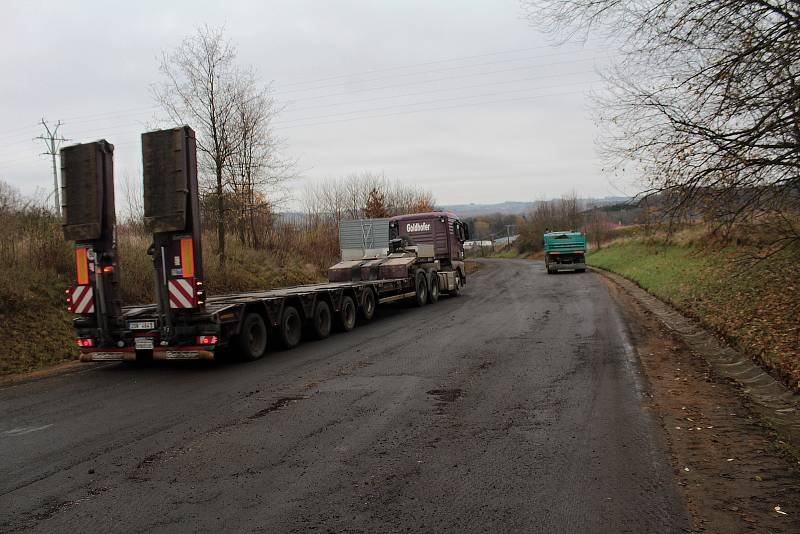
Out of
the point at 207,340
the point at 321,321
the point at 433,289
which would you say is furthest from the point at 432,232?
the point at 207,340

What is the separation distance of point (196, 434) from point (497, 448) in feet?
9.82

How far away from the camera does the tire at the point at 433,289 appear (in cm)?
2096

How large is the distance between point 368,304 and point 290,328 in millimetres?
4163

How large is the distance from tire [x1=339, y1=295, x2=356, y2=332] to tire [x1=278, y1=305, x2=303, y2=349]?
1798 millimetres

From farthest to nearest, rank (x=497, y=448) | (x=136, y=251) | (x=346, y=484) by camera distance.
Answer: (x=136, y=251) → (x=497, y=448) → (x=346, y=484)

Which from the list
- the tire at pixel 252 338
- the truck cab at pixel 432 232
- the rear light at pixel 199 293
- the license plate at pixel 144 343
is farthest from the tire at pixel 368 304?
the license plate at pixel 144 343

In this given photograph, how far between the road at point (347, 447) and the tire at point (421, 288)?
9280 mm

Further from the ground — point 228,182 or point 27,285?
point 228,182

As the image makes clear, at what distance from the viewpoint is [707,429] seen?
5.92m

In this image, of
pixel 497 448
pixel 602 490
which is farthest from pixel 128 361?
pixel 602 490

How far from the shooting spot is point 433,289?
21.2m

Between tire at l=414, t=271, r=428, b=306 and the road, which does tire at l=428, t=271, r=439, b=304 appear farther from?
the road

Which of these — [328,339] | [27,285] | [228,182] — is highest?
[228,182]

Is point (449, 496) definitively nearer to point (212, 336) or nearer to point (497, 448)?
point (497, 448)
